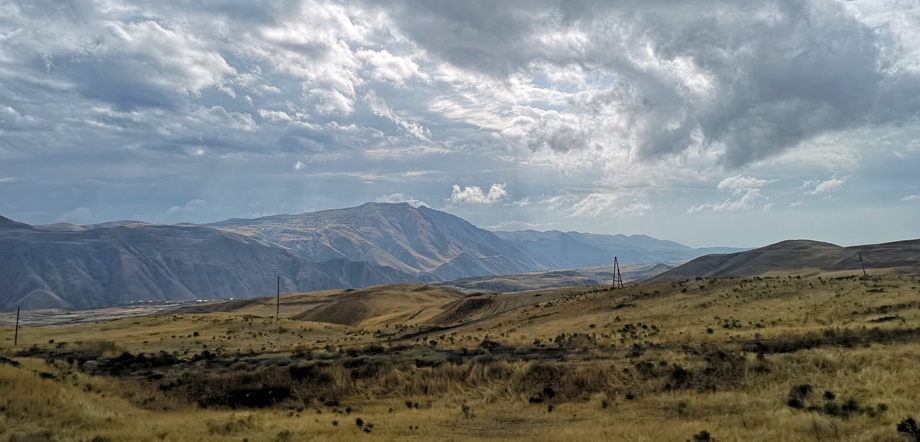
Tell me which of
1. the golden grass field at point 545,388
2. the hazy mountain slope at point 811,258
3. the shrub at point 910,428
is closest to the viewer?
the shrub at point 910,428

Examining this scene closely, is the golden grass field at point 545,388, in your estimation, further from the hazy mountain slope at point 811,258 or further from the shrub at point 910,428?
the hazy mountain slope at point 811,258

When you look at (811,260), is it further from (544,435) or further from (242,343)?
(544,435)

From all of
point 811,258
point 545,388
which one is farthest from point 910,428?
point 811,258

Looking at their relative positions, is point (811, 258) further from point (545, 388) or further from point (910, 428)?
point (910, 428)

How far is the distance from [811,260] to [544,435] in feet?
509

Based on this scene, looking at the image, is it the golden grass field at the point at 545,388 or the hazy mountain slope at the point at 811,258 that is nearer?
the golden grass field at the point at 545,388

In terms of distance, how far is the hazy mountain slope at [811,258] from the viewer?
123 metres

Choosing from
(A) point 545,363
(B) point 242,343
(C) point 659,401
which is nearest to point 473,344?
(A) point 545,363

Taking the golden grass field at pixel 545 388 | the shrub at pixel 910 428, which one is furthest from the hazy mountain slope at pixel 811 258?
the shrub at pixel 910 428

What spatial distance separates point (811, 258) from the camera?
478 feet

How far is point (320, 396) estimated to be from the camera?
23531 mm

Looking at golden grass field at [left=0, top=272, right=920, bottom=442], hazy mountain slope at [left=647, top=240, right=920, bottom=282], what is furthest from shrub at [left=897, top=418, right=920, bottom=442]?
hazy mountain slope at [left=647, top=240, right=920, bottom=282]

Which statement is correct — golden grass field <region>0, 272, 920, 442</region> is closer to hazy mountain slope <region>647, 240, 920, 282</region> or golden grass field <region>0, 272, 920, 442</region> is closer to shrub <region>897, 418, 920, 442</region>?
shrub <region>897, 418, 920, 442</region>

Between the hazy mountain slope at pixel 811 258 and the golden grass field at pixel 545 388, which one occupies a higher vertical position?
the hazy mountain slope at pixel 811 258
